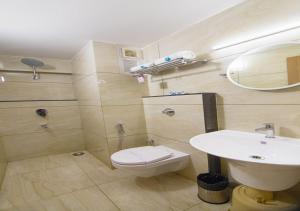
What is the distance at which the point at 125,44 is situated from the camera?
8.04 feet

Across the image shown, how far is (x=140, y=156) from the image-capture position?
1820 mm

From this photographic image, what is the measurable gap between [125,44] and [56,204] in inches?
75.4

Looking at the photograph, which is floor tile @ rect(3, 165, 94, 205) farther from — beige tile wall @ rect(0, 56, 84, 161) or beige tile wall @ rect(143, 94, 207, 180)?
beige tile wall @ rect(143, 94, 207, 180)

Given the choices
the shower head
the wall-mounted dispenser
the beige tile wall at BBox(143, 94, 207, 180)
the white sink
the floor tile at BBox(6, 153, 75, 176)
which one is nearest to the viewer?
the white sink

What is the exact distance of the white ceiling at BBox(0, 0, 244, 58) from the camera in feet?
4.68

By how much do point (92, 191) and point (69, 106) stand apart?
1818 millimetres

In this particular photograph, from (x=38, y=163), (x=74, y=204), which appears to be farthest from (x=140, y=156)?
(x=38, y=163)

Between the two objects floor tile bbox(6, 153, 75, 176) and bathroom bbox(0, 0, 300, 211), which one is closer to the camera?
bathroom bbox(0, 0, 300, 211)

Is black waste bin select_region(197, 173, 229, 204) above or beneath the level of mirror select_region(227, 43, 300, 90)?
beneath

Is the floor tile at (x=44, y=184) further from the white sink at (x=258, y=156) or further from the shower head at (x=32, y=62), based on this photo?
the shower head at (x=32, y=62)

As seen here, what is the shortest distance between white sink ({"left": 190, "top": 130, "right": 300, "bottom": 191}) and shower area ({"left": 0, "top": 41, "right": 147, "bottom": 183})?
1.30m

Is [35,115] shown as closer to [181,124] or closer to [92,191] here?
[92,191]

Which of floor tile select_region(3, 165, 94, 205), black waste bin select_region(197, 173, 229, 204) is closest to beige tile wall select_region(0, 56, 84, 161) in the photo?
floor tile select_region(3, 165, 94, 205)

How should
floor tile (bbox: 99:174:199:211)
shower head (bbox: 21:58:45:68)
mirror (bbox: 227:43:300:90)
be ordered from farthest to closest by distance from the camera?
shower head (bbox: 21:58:45:68) → floor tile (bbox: 99:174:199:211) → mirror (bbox: 227:43:300:90)
